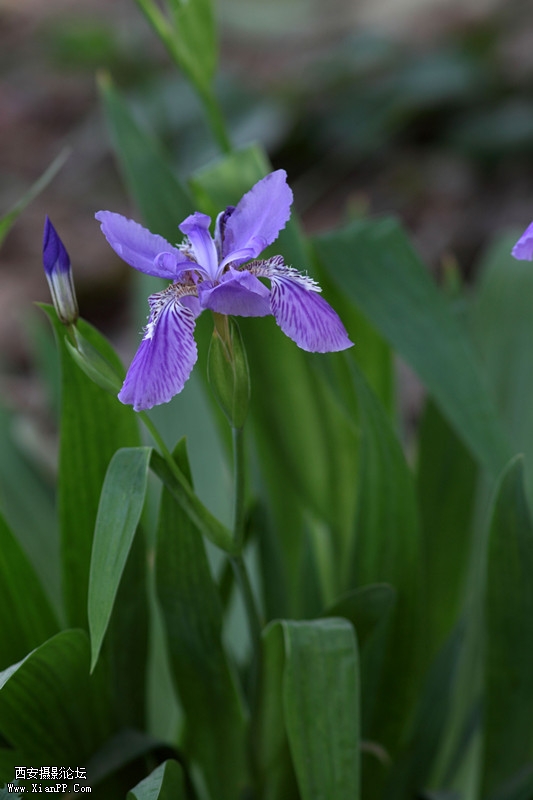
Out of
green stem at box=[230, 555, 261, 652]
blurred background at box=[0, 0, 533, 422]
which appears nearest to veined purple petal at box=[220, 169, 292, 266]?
green stem at box=[230, 555, 261, 652]

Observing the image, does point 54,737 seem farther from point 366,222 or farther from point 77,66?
point 77,66

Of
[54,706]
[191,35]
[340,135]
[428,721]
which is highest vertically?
[340,135]

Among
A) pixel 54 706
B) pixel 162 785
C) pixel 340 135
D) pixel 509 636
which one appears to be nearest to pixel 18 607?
pixel 54 706

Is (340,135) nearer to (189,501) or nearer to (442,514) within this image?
(442,514)

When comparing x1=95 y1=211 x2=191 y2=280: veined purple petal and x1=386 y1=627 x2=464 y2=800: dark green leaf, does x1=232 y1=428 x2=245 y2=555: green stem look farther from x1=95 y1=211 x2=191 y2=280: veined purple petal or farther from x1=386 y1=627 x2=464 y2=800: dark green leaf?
x1=386 y1=627 x2=464 y2=800: dark green leaf

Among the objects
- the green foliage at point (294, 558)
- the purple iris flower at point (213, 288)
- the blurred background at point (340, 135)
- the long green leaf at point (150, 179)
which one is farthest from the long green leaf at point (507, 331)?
the blurred background at point (340, 135)

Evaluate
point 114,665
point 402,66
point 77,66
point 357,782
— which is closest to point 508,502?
point 357,782

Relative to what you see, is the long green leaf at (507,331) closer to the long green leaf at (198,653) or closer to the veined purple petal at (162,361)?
the long green leaf at (198,653)

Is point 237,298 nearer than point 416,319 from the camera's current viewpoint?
Yes
